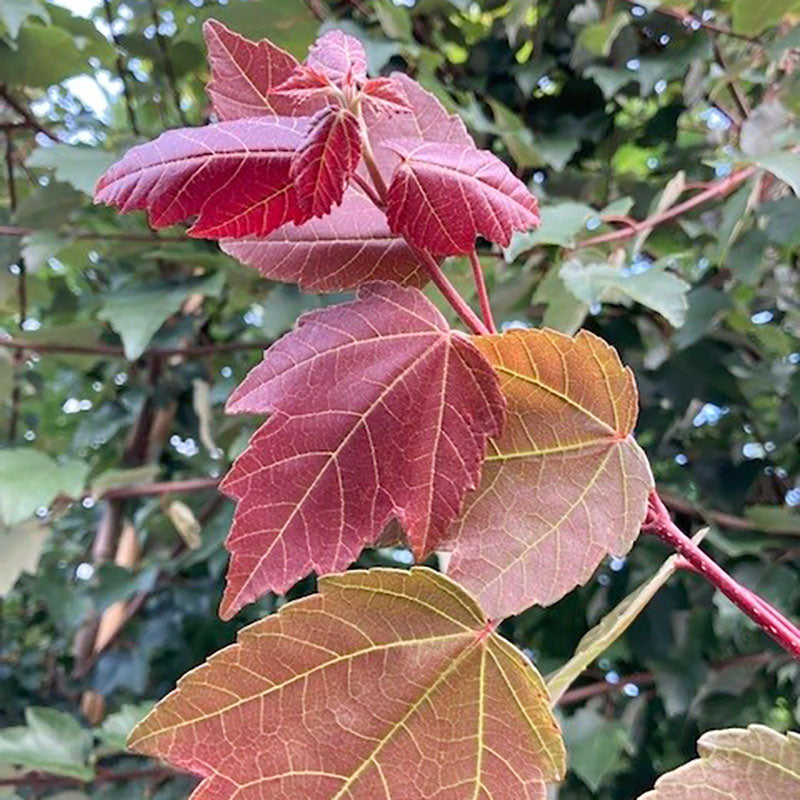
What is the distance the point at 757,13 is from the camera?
80cm

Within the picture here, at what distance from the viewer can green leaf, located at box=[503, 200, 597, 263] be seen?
0.64 meters

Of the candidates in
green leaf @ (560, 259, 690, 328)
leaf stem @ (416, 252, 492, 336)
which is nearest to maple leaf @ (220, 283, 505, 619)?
leaf stem @ (416, 252, 492, 336)

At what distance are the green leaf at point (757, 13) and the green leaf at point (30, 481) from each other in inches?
28.3

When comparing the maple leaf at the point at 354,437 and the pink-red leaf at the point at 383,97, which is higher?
the pink-red leaf at the point at 383,97

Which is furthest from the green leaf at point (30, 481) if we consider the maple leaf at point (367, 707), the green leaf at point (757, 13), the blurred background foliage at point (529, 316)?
the green leaf at point (757, 13)

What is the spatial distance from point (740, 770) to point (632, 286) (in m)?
0.41

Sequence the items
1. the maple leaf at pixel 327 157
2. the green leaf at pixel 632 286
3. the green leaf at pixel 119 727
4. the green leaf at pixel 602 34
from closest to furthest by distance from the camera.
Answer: the maple leaf at pixel 327 157 < the green leaf at pixel 632 286 < the green leaf at pixel 119 727 < the green leaf at pixel 602 34

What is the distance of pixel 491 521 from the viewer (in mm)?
276

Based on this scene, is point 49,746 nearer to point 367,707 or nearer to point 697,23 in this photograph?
point 367,707

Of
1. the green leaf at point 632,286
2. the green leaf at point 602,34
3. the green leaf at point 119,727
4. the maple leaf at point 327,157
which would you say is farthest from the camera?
the green leaf at point 602,34

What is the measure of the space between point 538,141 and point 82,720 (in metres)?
0.85

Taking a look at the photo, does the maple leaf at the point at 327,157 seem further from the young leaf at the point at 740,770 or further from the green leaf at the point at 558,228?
the green leaf at the point at 558,228

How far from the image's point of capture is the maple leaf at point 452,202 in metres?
0.27

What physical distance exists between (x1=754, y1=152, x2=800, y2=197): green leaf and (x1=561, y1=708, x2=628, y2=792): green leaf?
0.48 m
